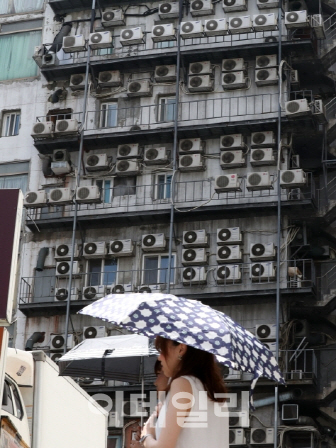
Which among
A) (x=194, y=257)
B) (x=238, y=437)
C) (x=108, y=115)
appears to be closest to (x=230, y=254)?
(x=194, y=257)

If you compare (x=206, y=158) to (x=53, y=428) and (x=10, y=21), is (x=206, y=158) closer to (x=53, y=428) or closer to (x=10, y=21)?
(x=10, y=21)

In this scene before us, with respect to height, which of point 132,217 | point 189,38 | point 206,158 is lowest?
point 132,217

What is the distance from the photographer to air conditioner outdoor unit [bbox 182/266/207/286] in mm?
28562

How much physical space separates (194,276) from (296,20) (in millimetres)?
8956

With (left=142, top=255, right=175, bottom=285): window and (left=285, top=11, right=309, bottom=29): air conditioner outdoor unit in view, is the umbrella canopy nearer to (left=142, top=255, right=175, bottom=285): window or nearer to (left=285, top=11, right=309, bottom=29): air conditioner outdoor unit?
(left=142, top=255, right=175, bottom=285): window

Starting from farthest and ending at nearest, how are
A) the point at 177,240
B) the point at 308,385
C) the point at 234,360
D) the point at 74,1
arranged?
1. the point at 74,1
2. the point at 177,240
3. the point at 308,385
4. the point at 234,360

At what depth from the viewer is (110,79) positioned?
1259 inches

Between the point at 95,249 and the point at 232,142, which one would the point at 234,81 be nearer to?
the point at 232,142

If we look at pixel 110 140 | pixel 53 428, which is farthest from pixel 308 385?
pixel 53 428

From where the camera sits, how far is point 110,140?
31.0m

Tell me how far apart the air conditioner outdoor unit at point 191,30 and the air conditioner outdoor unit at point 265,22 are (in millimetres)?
1838

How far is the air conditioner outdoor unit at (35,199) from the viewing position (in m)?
30.2

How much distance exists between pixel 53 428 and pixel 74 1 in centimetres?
2270

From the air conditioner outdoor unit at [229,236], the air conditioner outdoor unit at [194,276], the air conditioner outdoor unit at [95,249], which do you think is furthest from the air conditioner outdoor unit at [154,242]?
the air conditioner outdoor unit at [229,236]
